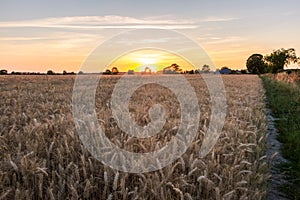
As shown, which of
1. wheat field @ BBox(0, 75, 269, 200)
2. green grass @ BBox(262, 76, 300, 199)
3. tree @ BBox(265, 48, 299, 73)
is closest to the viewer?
wheat field @ BBox(0, 75, 269, 200)

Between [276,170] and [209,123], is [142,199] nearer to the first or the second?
[276,170]

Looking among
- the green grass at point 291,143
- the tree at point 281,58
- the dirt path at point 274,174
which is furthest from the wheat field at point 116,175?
the tree at point 281,58

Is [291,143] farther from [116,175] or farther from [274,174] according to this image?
[116,175]

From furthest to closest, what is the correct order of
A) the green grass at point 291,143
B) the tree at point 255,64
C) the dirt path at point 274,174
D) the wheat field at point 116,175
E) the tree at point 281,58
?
the tree at point 255,64 → the tree at point 281,58 → the green grass at point 291,143 → the dirt path at point 274,174 → the wheat field at point 116,175

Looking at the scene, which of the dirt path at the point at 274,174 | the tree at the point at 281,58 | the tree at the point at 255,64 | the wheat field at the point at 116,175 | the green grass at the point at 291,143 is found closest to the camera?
the wheat field at the point at 116,175

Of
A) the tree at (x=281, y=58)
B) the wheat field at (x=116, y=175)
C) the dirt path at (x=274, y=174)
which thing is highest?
the tree at (x=281, y=58)

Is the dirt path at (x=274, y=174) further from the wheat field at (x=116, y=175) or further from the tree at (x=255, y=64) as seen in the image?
the tree at (x=255, y=64)

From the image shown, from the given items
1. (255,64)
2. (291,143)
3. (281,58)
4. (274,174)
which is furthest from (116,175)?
(255,64)

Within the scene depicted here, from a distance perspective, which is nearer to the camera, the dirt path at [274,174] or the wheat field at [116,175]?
the wheat field at [116,175]

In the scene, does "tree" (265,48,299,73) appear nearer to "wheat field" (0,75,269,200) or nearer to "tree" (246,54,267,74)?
"tree" (246,54,267,74)

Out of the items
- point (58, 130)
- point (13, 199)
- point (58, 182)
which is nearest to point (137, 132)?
point (58, 130)

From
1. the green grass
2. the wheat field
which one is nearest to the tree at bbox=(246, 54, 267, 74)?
the green grass

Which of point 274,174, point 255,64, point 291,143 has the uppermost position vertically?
point 255,64

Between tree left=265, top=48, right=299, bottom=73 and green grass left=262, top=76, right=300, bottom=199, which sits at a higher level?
tree left=265, top=48, right=299, bottom=73
